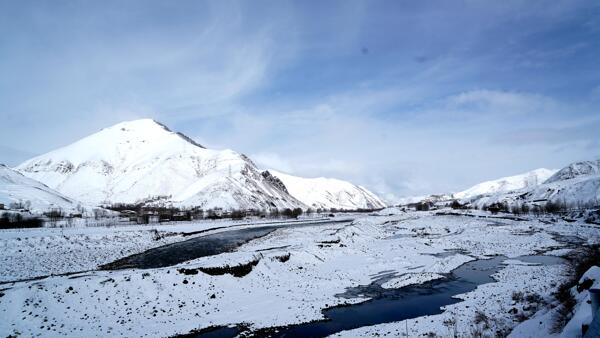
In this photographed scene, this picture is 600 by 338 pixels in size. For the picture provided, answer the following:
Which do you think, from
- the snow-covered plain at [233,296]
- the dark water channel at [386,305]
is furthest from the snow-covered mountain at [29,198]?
the dark water channel at [386,305]

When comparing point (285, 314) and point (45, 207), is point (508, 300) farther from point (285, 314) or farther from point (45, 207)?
point (45, 207)

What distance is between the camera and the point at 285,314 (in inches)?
1000

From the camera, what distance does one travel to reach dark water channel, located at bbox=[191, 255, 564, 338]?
74.4ft

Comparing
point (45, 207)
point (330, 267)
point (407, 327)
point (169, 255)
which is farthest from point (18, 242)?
point (45, 207)

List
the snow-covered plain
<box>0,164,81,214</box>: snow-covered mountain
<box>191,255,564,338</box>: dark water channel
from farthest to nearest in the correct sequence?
1. <box>0,164,81,214</box>: snow-covered mountain
2. <box>191,255,564,338</box>: dark water channel
3. the snow-covered plain

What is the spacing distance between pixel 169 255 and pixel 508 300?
42.3 m

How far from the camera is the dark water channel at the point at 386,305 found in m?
22.7

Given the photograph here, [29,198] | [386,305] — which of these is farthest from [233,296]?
[29,198]

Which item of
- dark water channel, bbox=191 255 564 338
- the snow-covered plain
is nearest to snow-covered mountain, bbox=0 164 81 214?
the snow-covered plain

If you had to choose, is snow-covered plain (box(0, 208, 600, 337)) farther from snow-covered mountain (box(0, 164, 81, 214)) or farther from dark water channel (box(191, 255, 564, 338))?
snow-covered mountain (box(0, 164, 81, 214))

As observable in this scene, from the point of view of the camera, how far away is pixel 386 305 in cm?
2762

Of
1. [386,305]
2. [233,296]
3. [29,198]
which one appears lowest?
[386,305]

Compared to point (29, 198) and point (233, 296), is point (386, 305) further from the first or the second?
point (29, 198)

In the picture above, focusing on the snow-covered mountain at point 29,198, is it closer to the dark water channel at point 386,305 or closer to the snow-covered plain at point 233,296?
the snow-covered plain at point 233,296
